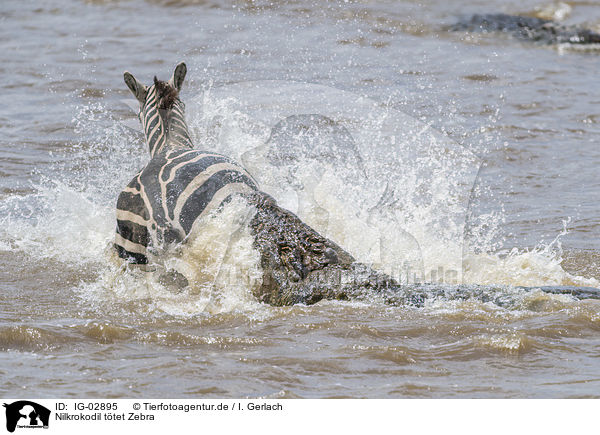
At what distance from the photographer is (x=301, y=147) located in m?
8.62

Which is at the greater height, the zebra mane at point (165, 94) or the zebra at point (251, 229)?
the zebra mane at point (165, 94)

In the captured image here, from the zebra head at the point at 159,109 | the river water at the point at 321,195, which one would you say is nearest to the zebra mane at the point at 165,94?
the zebra head at the point at 159,109

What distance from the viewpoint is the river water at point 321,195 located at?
3.81 metres

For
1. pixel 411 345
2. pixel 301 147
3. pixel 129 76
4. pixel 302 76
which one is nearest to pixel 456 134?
pixel 301 147

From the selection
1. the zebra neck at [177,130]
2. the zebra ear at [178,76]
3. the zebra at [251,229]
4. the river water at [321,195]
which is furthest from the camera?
the zebra ear at [178,76]

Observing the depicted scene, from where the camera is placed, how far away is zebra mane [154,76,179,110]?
5.73m

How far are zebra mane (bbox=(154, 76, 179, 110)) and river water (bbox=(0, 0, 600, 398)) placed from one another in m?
0.60

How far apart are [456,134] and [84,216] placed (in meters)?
4.45
